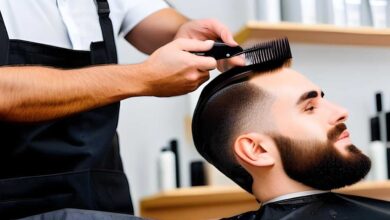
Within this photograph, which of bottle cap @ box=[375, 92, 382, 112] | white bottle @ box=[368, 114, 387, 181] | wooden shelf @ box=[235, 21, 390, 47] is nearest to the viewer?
wooden shelf @ box=[235, 21, 390, 47]

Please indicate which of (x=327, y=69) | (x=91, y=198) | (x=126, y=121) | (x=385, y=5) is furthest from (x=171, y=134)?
(x=91, y=198)

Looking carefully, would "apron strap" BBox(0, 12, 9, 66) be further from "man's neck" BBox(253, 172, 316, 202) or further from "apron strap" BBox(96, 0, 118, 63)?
"man's neck" BBox(253, 172, 316, 202)

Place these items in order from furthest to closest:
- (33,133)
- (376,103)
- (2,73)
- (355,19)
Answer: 1. (376,103)
2. (355,19)
3. (33,133)
4. (2,73)

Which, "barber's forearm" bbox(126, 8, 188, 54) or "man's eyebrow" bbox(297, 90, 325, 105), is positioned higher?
"barber's forearm" bbox(126, 8, 188, 54)

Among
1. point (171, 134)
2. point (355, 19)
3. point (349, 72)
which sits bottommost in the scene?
point (171, 134)

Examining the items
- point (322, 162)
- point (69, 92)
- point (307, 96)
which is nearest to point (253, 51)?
point (307, 96)

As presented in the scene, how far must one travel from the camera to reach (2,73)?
130 cm

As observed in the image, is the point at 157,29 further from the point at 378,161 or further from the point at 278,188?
the point at 378,161

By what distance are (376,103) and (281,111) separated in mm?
1380

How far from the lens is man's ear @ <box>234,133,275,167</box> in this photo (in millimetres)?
1389

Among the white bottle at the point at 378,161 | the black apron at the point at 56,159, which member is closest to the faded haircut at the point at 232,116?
the black apron at the point at 56,159

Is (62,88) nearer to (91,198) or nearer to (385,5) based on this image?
(91,198)

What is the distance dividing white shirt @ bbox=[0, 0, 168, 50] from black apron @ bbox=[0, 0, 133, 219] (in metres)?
0.04

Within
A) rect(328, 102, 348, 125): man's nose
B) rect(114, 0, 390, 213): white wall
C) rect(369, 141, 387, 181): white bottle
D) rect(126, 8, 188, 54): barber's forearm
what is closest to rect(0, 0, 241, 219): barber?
rect(126, 8, 188, 54): barber's forearm
